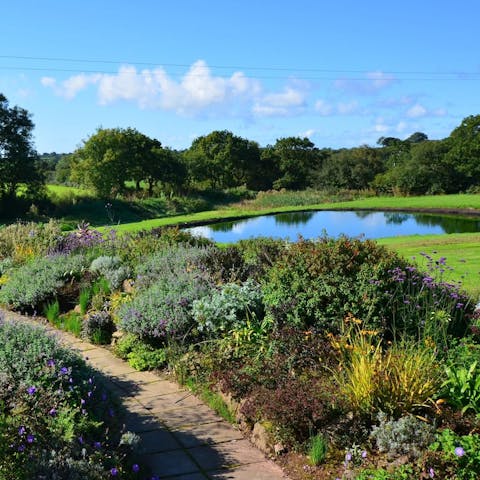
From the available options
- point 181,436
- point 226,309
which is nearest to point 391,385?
point 181,436

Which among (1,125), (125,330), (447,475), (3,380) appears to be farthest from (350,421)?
(1,125)

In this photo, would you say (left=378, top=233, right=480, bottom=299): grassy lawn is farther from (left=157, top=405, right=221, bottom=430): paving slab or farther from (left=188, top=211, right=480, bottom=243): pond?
(left=188, top=211, right=480, bottom=243): pond

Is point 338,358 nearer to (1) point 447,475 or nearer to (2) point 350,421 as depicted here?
(2) point 350,421

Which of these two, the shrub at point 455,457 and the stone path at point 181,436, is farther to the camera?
the stone path at point 181,436

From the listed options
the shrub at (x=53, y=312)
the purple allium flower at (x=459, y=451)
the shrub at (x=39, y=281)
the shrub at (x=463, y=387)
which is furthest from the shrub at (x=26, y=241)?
the purple allium flower at (x=459, y=451)

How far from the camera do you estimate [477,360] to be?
12.9ft

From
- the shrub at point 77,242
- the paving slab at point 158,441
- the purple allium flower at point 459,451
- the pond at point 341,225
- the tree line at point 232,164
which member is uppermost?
the tree line at point 232,164

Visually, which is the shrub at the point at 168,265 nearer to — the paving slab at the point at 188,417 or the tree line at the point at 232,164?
the paving slab at the point at 188,417

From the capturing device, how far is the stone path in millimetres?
3400

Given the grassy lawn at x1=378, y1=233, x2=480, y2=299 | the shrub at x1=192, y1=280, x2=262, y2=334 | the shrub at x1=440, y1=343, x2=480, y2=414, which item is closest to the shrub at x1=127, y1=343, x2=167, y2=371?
the shrub at x1=192, y1=280, x2=262, y2=334

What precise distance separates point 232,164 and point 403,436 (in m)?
53.6

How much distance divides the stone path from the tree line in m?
31.2

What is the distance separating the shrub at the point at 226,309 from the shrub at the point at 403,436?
201cm

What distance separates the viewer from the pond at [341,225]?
24916 mm
